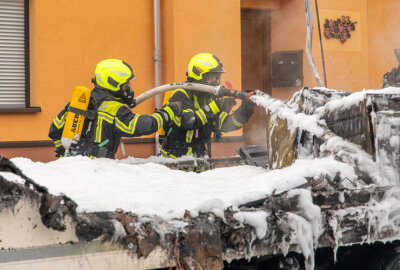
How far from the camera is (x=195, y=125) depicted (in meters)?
6.06

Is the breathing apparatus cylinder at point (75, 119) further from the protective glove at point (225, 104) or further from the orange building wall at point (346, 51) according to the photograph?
the orange building wall at point (346, 51)

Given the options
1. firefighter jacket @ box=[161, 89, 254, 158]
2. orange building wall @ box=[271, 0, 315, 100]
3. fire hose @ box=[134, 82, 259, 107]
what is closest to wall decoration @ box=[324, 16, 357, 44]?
orange building wall @ box=[271, 0, 315, 100]

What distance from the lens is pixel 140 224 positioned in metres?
2.37

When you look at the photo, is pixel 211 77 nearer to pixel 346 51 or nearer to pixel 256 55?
pixel 256 55

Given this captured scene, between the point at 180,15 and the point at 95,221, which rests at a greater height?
the point at 180,15

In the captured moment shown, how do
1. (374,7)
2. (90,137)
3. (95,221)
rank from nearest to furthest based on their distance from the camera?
1. (95,221)
2. (90,137)
3. (374,7)

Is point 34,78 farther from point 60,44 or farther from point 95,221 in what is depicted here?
point 95,221

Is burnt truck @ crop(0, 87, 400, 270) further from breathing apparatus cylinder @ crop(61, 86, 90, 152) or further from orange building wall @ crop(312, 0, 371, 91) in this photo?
orange building wall @ crop(312, 0, 371, 91)

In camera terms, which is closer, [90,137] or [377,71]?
[90,137]

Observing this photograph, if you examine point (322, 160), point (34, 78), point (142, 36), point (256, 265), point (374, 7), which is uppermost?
point (374, 7)

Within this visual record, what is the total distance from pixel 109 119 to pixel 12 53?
3.75 meters

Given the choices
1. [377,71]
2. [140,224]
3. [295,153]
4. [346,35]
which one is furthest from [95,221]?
[377,71]

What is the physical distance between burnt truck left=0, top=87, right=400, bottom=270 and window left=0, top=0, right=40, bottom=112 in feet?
19.0

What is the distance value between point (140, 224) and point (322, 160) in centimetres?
118
